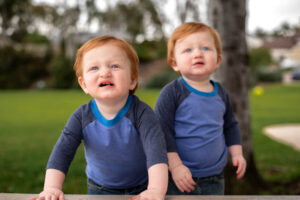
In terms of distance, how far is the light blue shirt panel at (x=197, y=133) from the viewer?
6.63 feet

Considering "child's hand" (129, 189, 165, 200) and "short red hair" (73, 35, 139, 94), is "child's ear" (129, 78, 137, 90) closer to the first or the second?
"short red hair" (73, 35, 139, 94)

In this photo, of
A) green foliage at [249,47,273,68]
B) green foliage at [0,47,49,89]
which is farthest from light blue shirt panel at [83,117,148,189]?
green foliage at [249,47,273,68]

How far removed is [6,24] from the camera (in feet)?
136

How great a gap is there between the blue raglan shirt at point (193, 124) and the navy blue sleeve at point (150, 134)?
0.27 m

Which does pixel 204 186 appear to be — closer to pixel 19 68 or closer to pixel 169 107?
pixel 169 107

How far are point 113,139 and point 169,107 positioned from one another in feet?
1.44

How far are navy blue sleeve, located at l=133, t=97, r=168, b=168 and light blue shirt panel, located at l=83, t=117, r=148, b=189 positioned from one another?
63mm

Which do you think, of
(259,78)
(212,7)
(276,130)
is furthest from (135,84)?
(259,78)

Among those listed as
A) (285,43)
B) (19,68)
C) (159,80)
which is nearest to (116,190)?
(159,80)

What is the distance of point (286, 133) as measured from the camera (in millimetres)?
8891

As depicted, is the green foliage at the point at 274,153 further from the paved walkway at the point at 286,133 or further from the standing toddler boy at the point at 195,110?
the standing toddler boy at the point at 195,110

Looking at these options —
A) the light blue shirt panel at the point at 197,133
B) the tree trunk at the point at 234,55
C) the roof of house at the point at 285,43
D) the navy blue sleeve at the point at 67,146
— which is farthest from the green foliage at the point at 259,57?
the roof of house at the point at 285,43

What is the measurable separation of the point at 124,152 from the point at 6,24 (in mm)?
44697

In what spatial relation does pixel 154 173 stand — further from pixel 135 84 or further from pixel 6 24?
pixel 6 24
